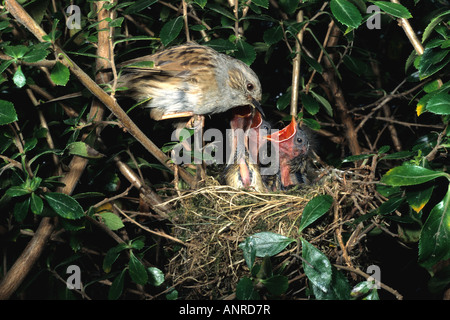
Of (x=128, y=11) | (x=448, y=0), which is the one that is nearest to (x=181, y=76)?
(x=128, y=11)

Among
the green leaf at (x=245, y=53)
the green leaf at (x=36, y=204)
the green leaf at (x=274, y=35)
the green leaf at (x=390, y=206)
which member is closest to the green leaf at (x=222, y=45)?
the green leaf at (x=245, y=53)

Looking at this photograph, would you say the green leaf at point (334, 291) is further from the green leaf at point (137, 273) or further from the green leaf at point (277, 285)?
the green leaf at point (137, 273)

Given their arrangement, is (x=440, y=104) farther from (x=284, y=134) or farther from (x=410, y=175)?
(x=284, y=134)

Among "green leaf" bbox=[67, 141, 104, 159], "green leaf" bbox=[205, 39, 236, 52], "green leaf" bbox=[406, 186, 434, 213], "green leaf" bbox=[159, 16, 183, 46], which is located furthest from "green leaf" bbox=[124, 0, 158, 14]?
"green leaf" bbox=[406, 186, 434, 213]

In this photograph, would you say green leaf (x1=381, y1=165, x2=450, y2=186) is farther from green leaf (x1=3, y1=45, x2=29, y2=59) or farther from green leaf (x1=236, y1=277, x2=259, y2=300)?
green leaf (x1=3, y1=45, x2=29, y2=59)

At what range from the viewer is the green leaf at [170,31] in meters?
2.92

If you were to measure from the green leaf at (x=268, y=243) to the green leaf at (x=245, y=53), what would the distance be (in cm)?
135

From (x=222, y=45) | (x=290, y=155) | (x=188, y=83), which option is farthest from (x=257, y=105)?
(x=222, y=45)

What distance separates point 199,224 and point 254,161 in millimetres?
1160

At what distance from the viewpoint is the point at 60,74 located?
2.13 metres

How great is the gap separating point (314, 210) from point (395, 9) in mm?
1187

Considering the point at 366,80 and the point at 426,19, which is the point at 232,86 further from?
the point at 426,19

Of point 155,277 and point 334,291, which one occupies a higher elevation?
point 334,291

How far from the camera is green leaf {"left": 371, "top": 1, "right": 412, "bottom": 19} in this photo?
252 centimetres
